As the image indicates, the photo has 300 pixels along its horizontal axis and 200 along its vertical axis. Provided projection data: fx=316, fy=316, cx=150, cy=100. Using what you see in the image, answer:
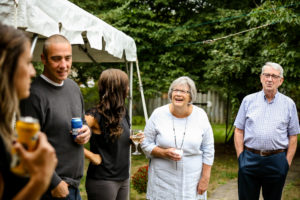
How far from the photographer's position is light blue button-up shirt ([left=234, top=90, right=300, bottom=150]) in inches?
140

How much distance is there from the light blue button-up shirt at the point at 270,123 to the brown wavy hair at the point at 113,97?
1670 mm

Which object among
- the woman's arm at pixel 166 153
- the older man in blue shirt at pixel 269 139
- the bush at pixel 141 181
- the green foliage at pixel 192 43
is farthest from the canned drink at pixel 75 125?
the green foliage at pixel 192 43

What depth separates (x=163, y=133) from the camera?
305cm

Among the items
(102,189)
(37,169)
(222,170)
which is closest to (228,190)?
(222,170)

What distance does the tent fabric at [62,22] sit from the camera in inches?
96.8

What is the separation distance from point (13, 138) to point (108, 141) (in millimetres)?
1516

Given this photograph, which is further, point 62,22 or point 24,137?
point 62,22

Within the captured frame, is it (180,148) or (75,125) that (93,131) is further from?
(180,148)

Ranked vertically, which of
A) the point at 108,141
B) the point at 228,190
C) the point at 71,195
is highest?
the point at 108,141

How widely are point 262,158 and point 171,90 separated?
137 centimetres

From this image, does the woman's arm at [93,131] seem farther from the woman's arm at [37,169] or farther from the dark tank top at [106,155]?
the woman's arm at [37,169]

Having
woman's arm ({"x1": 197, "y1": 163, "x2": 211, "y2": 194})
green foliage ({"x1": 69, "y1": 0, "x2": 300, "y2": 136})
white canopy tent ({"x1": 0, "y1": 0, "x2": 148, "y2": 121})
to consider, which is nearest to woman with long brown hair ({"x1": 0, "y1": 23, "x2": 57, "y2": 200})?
white canopy tent ({"x1": 0, "y1": 0, "x2": 148, "y2": 121})

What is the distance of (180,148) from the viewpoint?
118 inches

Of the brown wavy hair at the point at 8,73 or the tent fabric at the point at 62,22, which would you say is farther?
the tent fabric at the point at 62,22
